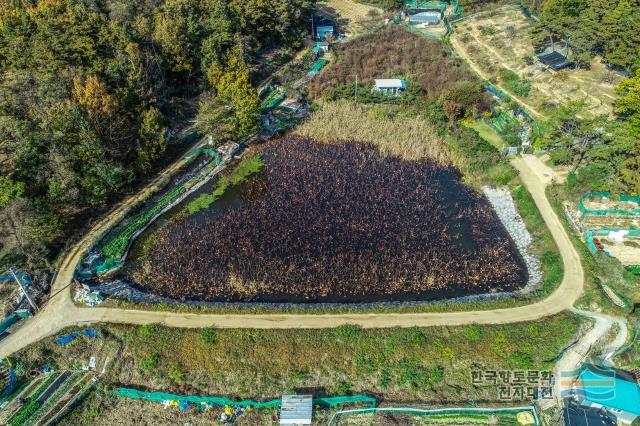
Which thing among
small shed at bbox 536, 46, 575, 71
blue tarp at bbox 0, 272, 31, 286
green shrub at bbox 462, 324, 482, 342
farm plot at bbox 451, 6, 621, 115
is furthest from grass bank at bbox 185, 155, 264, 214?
small shed at bbox 536, 46, 575, 71

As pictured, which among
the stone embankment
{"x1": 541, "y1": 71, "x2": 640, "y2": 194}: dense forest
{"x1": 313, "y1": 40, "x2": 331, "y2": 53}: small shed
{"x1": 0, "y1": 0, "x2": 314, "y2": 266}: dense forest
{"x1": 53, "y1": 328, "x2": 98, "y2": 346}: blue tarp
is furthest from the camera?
{"x1": 313, "y1": 40, "x2": 331, "y2": 53}: small shed

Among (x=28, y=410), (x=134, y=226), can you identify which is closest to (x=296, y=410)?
(x=28, y=410)

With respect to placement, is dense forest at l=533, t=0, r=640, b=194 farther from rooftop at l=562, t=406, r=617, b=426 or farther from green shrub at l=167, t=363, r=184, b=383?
green shrub at l=167, t=363, r=184, b=383

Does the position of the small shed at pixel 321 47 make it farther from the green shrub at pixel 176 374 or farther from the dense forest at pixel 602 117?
the green shrub at pixel 176 374

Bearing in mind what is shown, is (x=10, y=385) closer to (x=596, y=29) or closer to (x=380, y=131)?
(x=380, y=131)

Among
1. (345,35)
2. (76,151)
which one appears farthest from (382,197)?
(345,35)

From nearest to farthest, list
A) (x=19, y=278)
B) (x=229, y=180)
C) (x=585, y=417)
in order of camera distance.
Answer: (x=585, y=417) → (x=19, y=278) → (x=229, y=180)

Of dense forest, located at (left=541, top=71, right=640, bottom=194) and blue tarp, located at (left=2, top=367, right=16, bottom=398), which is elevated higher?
dense forest, located at (left=541, top=71, right=640, bottom=194)
